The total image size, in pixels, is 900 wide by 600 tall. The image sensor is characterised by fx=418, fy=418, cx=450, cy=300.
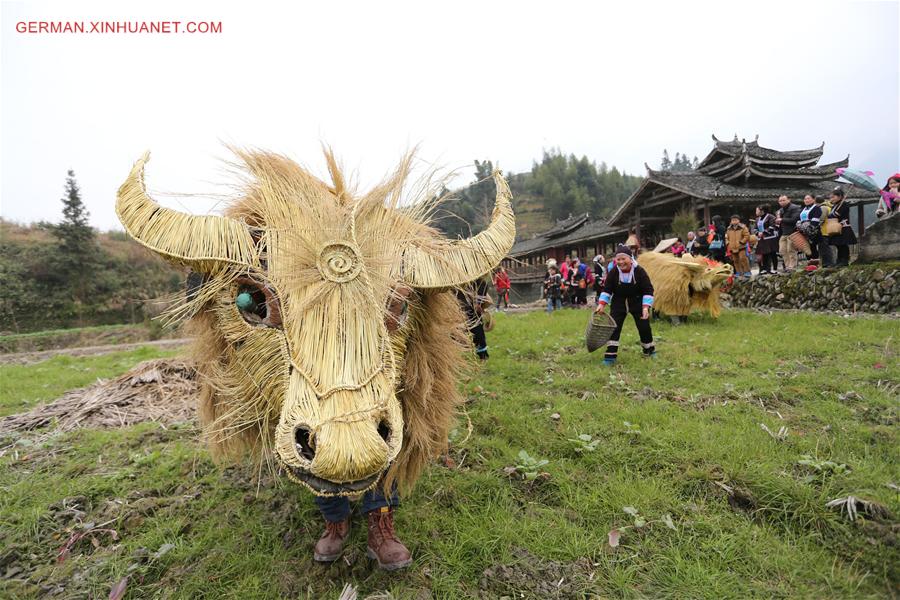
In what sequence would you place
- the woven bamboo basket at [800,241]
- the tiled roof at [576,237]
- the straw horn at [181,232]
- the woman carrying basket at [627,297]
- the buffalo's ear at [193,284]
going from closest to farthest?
Result: the straw horn at [181,232], the buffalo's ear at [193,284], the woman carrying basket at [627,297], the woven bamboo basket at [800,241], the tiled roof at [576,237]

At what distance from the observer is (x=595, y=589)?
6.56 ft

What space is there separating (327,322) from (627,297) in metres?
5.22

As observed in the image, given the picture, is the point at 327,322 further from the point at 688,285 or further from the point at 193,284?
the point at 688,285

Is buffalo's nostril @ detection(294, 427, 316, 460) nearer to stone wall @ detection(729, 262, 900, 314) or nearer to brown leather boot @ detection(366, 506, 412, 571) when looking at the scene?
brown leather boot @ detection(366, 506, 412, 571)

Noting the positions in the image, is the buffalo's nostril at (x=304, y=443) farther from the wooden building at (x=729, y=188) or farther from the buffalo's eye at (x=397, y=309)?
the wooden building at (x=729, y=188)

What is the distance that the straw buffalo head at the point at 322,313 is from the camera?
157 centimetres

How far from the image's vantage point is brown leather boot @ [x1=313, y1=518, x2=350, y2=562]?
220 centimetres

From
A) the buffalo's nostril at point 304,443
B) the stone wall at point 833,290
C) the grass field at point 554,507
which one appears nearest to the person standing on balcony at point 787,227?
the stone wall at point 833,290

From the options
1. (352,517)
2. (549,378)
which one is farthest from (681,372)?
(352,517)

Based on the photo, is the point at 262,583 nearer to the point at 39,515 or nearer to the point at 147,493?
the point at 147,493

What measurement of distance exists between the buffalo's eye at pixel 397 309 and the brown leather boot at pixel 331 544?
3.81 feet

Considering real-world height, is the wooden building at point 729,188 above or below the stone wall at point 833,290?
above

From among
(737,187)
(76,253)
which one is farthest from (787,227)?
(76,253)

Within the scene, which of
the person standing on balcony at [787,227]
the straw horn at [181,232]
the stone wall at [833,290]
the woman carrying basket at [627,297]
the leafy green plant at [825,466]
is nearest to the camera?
the straw horn at [181,232]
